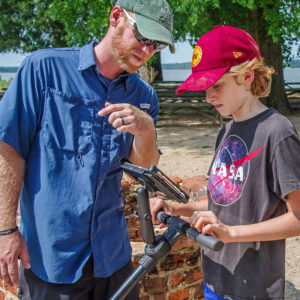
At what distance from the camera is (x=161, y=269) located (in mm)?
2834

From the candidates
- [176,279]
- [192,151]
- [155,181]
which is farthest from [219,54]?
[192,151]

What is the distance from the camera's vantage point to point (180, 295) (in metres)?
2.92

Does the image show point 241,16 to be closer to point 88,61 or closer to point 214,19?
point 214,19

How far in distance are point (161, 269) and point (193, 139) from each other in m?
7.19

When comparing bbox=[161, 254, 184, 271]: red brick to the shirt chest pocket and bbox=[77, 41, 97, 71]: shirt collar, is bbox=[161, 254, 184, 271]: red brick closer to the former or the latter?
the shirt chest pocket

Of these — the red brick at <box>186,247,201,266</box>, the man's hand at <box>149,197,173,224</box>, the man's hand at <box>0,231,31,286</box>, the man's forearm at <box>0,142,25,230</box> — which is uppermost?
the man's forearm at <box>0,142,25,230</box>

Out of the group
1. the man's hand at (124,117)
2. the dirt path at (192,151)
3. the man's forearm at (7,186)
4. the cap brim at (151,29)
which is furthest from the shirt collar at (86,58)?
the dirt path at (192,151)

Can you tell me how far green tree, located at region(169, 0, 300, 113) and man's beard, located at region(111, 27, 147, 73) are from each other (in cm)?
682

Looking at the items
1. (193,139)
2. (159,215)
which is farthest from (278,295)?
(193,139)

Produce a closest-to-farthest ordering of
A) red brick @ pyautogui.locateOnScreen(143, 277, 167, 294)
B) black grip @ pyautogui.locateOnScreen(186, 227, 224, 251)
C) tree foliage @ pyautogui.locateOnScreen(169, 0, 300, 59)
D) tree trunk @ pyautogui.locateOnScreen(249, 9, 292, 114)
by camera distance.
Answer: black grip @ pyautogui.locateOnScreen(186, 227, 224, 251)
red brick @ pyautogui.locateOnScreen(143, 277, 167, 294)
tree foliage @ pyautogui.locateOnScreen(169, 0, 300, 59)
tree trunk @ pyautogui.locateOnScreen(249, 9, 292, 114)

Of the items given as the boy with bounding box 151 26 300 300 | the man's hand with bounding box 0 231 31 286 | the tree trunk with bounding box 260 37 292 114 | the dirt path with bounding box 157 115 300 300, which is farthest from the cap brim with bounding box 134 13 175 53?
the tree trunk with bounding box 260 37 292 114

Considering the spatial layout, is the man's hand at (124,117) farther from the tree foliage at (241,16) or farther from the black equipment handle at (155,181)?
the tree foliage at (241,16)

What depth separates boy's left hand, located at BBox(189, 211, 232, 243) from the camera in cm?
144

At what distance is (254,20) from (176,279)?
30.0ft
